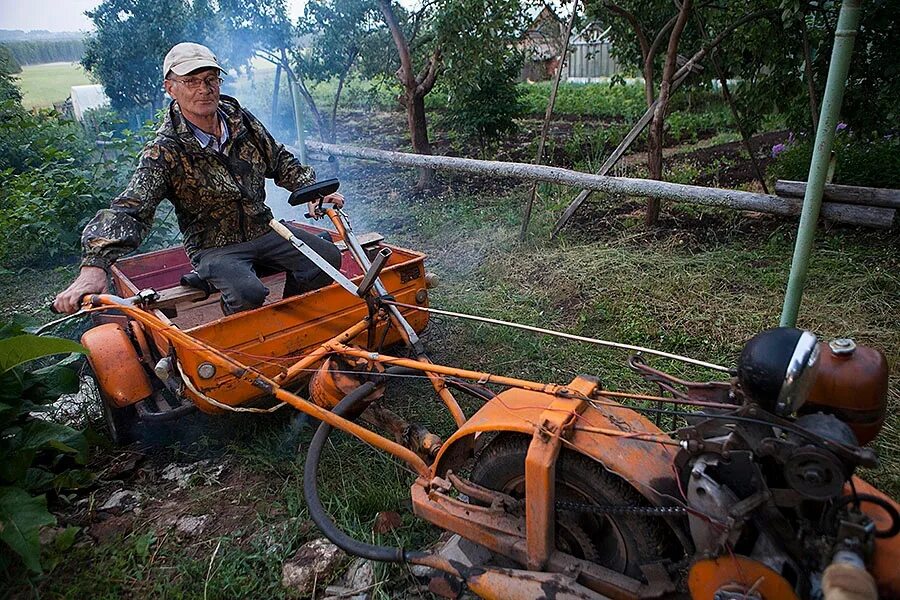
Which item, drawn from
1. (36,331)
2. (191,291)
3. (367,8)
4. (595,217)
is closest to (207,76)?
(191,291)

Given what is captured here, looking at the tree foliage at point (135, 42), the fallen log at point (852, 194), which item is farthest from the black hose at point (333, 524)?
the tree foliage at point (135, 42)

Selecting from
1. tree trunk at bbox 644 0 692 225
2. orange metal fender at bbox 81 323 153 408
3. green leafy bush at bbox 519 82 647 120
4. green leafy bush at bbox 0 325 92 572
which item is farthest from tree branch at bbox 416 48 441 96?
green leafy bush at bbox 0 325 92 572

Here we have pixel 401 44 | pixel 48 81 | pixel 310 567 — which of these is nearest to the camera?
pixel 310 567

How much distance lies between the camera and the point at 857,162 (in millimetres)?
5625

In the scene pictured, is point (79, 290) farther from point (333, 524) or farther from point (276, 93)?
point (276, 93)

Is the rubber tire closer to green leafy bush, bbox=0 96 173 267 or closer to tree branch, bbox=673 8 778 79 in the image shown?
tree branch, bbox=673 8 778 79

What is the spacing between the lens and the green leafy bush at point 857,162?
17.9 ft

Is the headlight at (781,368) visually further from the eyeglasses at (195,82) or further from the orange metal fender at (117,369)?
the eyeglasses at (195,82)

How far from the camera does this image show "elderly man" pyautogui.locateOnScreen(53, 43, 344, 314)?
3357 mm

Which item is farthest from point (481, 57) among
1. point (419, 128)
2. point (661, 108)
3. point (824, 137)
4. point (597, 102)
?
point (597, 102)

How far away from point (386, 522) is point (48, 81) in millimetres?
14281

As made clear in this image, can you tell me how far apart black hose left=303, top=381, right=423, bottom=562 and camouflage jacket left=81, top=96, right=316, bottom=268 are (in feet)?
4.88

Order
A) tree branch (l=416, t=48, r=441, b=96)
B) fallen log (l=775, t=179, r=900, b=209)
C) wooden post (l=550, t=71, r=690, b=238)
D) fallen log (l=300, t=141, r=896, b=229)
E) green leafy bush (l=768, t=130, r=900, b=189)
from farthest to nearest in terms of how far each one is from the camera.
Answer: tree branch (l=416, t=48, r=441, b=96), wooden post (l=550, t=71, r=690, b=238), green leafy bush (l=768, t=130, r=900, b=189), fallen log (l=300, t=141, r=896, b=229), fallen log (l=775, t=179, r=900, b=209)

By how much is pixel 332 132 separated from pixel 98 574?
9684 mm
